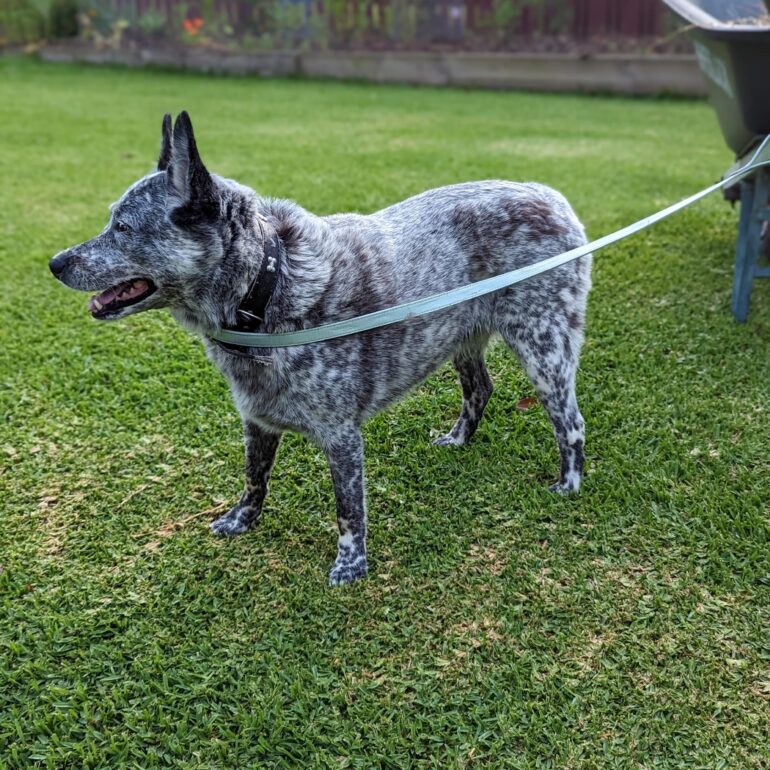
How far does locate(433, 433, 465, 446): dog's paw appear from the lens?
139 inches

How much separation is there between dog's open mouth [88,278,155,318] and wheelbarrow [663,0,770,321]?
3047 mm

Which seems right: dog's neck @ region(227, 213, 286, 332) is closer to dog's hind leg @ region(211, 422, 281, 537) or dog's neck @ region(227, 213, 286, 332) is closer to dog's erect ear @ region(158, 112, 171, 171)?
dog's erect ear @ region(158, 112, 171, 171)

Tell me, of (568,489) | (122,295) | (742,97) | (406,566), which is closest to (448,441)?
(568,489)

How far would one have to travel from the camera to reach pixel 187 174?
234cm

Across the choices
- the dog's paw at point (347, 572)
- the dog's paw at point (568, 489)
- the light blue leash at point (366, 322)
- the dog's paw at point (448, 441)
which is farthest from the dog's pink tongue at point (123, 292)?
the dog's paw at point (568, 489)

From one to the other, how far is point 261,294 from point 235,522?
995 mm

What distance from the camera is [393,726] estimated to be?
7.34 feet

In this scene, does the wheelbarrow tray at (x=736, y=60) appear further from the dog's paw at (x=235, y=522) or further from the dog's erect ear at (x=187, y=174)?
the dog's paw at (x=235, y=522)

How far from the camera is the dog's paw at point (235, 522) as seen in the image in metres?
3.03

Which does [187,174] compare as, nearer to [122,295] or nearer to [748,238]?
[122,295]

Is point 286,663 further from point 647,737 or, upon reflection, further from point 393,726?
point 647,737

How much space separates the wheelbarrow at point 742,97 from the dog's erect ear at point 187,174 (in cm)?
282

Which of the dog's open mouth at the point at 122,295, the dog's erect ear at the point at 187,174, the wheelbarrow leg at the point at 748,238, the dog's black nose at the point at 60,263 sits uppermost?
the dog's erect ear at the point at 187,174

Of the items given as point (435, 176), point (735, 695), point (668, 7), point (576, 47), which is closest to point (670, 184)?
point (435, 176)
